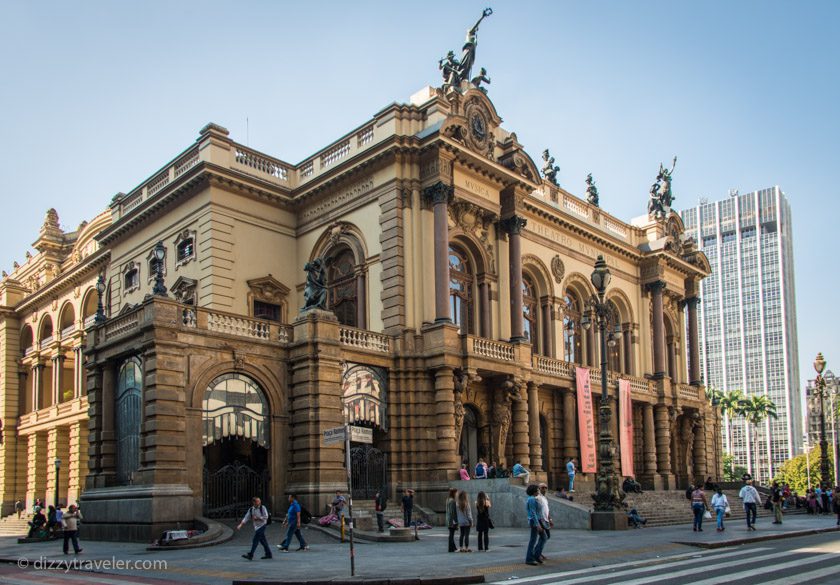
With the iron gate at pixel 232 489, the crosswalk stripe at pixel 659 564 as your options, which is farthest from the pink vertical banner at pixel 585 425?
the crosswalk stripe at pixel 659 564

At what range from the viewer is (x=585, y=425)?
40.6 meters

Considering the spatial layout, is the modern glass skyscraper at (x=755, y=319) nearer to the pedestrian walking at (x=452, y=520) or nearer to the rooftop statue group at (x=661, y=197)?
the rooftop statue group at (x=661, y=197)

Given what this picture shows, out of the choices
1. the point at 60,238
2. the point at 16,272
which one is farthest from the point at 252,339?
the point at 16,272

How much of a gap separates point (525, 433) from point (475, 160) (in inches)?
442

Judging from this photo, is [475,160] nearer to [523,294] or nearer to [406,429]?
[523,294]

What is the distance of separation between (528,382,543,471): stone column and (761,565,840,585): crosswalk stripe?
21.0m

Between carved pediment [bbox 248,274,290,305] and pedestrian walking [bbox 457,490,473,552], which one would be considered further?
carved pediment [bbox 248,274,290,305]

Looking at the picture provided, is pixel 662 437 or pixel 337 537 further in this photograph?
pixel 662 437

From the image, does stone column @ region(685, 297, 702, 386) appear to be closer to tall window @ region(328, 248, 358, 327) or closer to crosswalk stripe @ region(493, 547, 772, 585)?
tall window @ region(328, 248, 358, 327)

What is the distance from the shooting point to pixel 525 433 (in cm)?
3612

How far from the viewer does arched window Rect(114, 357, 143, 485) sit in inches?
1115

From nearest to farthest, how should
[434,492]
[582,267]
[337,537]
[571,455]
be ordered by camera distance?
[337,537], [434,492], [571,455], [582,267]

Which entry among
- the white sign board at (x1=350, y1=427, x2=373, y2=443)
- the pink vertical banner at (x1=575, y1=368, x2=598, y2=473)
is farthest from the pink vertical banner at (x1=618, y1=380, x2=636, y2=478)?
the white sign board at (x1=350, y1=427, x2=373, y2=443)

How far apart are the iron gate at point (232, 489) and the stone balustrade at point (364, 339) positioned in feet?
17.5
